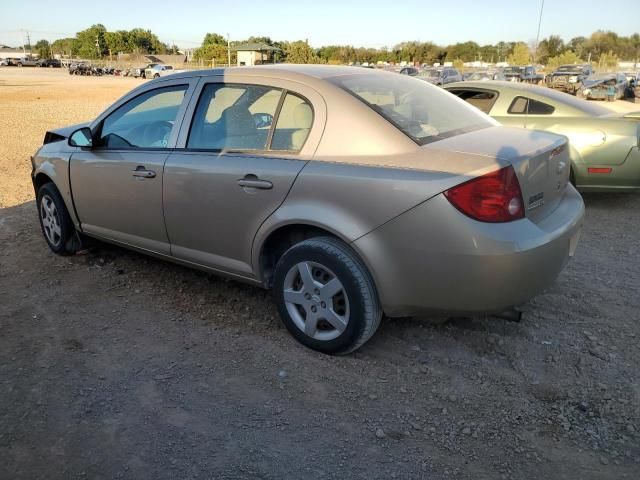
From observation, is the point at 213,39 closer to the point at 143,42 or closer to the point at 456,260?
the point at 143,42

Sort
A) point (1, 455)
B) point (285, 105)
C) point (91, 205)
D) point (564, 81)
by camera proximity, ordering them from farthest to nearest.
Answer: point (564, 81) → point (91, 205) → point (285, 105) → point (1, 455)

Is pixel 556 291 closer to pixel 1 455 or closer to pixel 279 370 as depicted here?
pixel 279 370

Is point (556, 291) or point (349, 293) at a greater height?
point (349, 293)

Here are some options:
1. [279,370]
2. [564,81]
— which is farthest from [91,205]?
[564,81]

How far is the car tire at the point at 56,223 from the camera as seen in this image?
479 centimetres

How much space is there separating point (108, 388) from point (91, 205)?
6.22ft

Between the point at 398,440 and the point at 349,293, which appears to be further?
the point at 349,293

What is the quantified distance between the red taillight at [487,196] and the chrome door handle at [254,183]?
106cm

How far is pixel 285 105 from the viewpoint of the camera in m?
3.30

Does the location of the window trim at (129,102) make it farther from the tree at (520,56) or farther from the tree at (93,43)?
the tree at (93,43)

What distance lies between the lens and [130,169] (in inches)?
155

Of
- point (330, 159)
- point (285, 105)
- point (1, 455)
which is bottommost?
point (1, 455)

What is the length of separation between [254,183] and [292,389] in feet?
3.91

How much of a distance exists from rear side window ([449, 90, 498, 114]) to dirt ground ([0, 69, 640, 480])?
3234mm
